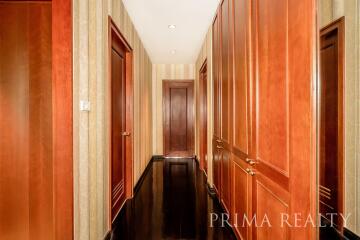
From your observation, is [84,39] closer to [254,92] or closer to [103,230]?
[254,92]

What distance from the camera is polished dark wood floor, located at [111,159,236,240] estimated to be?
2.22 m

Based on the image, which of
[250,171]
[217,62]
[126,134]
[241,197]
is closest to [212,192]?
[241,197]

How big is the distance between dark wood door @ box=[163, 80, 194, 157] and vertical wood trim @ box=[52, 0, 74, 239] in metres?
4.42

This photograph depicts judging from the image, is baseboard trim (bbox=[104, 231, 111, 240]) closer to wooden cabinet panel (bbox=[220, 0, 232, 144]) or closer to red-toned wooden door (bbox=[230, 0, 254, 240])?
red-toned wooden door (bbox=[230, 0, 254, 240])

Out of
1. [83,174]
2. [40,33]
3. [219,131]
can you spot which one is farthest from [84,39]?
[219,131]

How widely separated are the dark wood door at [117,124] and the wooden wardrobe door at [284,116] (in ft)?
5.59

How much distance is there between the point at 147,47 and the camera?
4453 millimetres

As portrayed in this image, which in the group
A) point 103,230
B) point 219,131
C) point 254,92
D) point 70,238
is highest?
point 254,92

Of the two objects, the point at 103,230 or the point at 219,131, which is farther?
the point at 219,131

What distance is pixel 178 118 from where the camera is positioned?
6.03 m

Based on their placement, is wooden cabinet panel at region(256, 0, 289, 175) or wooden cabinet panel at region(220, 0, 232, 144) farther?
wooden cabinet panel at region(220, 0, 232, 144)

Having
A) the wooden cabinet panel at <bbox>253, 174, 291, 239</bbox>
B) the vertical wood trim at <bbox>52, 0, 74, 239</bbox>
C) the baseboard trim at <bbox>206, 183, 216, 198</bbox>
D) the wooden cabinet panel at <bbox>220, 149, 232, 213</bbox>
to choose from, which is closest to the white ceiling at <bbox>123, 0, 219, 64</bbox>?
the vertical wood trim at <bbox>52, 0, 74, 239</bbox>

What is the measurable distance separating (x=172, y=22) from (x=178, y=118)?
125 inches

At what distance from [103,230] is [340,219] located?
1930mm
